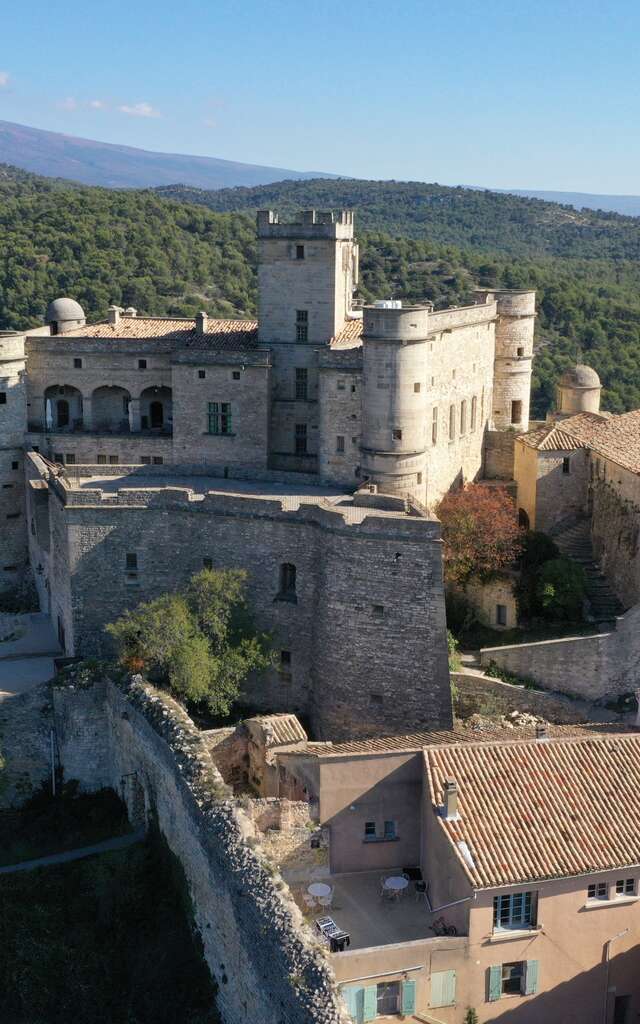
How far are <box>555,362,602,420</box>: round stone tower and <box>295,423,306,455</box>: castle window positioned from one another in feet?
32.0

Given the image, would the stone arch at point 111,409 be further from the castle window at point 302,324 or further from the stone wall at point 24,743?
the stone wall at point 24,743

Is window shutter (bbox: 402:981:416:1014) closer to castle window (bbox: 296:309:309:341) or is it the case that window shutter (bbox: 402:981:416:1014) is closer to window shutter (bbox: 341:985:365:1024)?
window shutter (bbox: 341:985:365:1024)

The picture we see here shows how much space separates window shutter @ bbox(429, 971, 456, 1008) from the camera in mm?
20797

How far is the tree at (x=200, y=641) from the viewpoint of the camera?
102 feet

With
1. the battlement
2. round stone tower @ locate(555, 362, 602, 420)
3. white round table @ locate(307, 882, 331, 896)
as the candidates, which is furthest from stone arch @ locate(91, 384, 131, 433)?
white round table @ locate(307, 882, 331, 896)

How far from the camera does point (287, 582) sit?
33031mm

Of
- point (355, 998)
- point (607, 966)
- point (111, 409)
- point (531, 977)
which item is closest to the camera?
point (355, 998)

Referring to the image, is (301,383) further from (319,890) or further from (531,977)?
(531,977)

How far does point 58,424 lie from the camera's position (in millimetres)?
43469

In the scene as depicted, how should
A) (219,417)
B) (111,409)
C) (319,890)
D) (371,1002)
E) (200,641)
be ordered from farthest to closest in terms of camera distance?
(111,409)
(219,417)
(200,641)
(319,890)
(371,1002)

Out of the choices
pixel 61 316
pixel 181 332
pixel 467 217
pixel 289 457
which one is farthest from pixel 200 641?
pixel 467 217

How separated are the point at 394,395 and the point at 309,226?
748 cm

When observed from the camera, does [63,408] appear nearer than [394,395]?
No

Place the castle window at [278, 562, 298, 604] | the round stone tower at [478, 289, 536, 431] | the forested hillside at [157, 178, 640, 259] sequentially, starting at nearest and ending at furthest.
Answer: the castle window at [278, 562, 298, 604], the round stone tower at [478, 289, 536, 431], the forested hillside at [157, 178, 640, 259]
